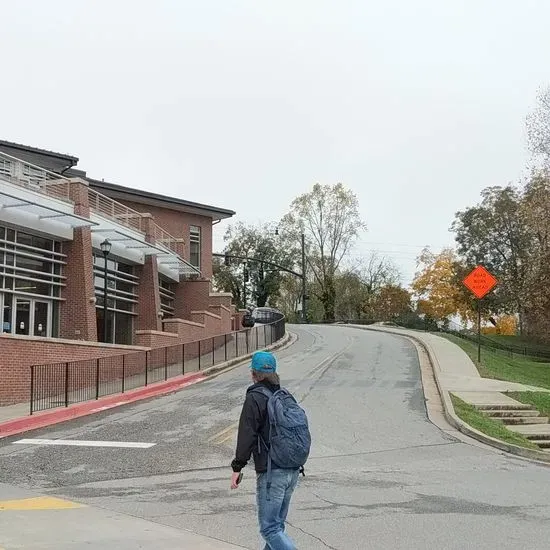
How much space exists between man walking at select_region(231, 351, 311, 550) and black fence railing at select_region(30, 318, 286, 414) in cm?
1226

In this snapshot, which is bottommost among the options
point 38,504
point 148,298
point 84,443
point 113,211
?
point 38,504

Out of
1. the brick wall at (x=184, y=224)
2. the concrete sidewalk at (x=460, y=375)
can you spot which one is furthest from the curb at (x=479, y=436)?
the brick wall at (x=184, y=224)

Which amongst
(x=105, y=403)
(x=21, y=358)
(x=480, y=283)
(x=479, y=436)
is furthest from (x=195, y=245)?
(x=479, y=436)

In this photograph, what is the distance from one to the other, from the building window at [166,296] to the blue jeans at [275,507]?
3151 centimetres

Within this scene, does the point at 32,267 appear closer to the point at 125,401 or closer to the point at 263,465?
the point at 125,401

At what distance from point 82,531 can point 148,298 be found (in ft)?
84.6

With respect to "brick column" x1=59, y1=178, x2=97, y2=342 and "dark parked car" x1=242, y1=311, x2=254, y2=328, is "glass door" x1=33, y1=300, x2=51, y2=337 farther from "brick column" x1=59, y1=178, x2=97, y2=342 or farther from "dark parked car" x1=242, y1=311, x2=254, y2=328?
"dark parked car" x1=242, y1=311, x2=254, y2=328

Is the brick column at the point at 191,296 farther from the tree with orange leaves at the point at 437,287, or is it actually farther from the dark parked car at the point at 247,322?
the tree with orange leaves at the point at 437,287

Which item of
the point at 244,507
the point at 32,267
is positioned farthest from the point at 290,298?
the point at 244,507

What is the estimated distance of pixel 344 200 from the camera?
8419cm

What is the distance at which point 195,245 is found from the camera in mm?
42469

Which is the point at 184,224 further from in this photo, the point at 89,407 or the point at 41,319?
the point at 89,407

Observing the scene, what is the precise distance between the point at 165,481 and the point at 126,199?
29651 millimetres

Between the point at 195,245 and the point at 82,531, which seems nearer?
the point at 82,531
